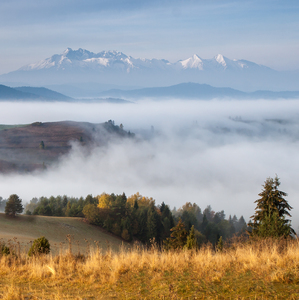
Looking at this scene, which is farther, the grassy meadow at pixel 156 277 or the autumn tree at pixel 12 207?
the autumn tree at pixel 12 207

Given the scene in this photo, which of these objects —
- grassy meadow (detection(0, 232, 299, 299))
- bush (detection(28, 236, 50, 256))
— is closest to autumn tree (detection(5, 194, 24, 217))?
bush (detection(28, 236, 50, 256))

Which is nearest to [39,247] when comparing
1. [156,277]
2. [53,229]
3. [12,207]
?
[156,277]

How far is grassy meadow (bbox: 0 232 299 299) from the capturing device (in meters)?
6.52

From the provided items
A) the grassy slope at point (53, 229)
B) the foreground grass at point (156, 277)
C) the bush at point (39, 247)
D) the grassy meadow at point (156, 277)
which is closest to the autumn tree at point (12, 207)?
the grassy slope at point (53, 229)

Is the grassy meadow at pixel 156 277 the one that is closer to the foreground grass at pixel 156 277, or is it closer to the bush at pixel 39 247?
the foreground grass at pixel 156 277

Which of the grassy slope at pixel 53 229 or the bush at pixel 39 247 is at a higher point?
the bush at pixel 39 247

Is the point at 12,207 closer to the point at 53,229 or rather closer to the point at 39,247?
the point at 53,229

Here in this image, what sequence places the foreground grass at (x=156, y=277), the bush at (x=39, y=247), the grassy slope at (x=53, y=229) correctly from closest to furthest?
the foreground grass at (x=156, y=277) < the bush at (x=39, y=247) < the grassy slope at (x=53, y=229)

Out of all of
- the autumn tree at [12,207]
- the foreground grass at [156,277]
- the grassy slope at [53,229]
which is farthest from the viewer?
the autumn tree at [12,207]

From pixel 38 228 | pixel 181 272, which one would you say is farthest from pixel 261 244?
pixel 38 228

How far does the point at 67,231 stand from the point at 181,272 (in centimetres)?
5474

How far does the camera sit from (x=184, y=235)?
38656 millimetres

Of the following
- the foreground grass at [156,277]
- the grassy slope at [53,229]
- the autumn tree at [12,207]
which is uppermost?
the foreground grass at [156,277]

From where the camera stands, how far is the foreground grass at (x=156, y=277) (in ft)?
21.4
